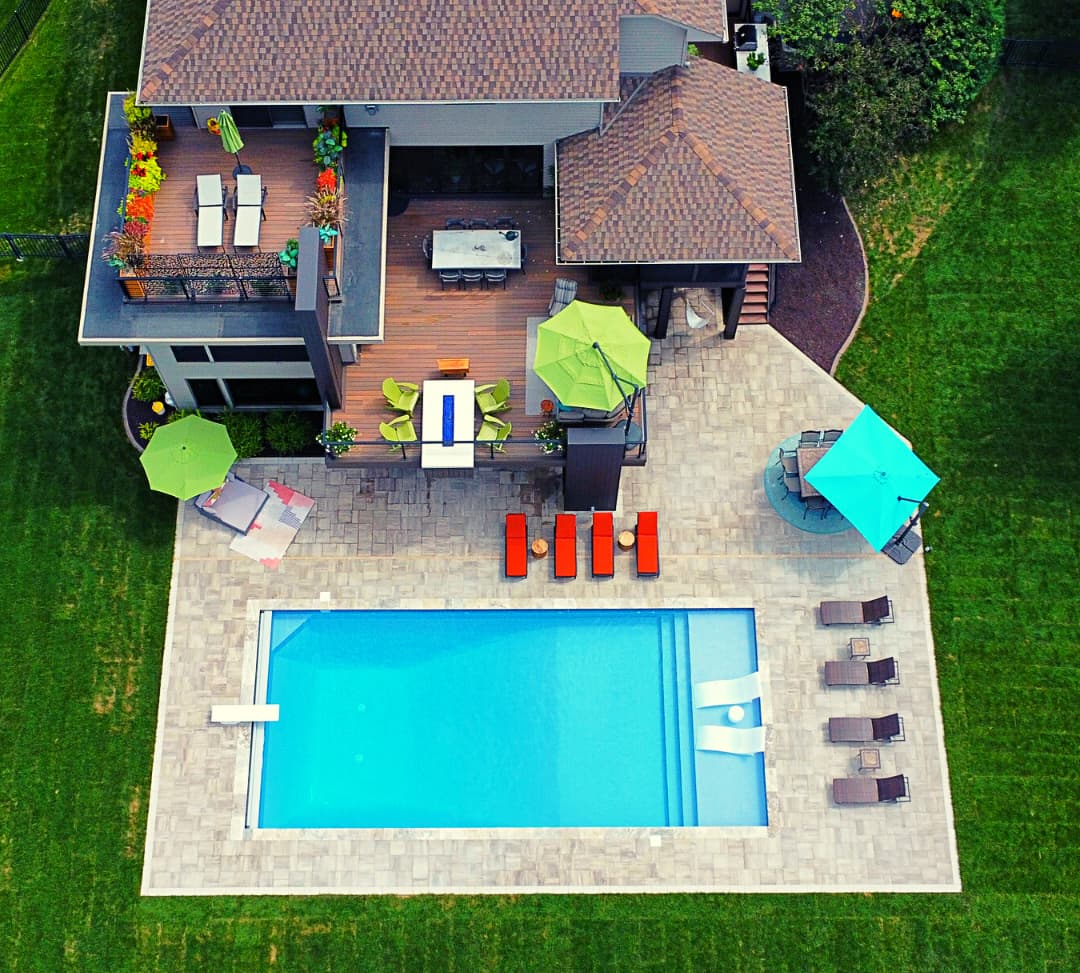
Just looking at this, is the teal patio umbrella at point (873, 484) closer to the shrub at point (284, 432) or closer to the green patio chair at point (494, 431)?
the green patio chair at point (494, 431)

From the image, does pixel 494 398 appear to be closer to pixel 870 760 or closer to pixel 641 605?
pixel 641 605

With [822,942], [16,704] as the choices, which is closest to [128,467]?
[16,704]

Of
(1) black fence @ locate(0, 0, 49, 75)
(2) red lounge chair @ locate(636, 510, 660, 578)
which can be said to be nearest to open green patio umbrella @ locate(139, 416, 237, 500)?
(2) red lounge chair @ locate(636, 510, 660, 578)

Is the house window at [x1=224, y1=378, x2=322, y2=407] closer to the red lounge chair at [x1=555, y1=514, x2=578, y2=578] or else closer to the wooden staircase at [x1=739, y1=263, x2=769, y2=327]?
the red lounge chair at [x1=555, y1=514, x2=578, y2=578]

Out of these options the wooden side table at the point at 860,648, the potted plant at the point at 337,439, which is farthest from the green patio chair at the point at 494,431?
the wooden side table at the point at 860,648

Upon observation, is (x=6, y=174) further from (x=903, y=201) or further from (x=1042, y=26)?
(x=1042, y=26)

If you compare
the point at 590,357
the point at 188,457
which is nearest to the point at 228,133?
the point at 188,457
